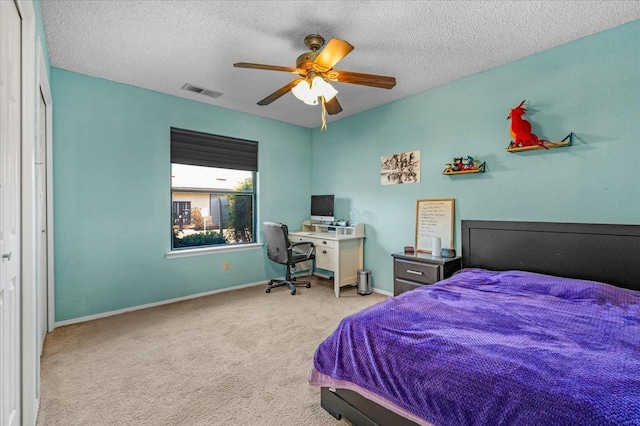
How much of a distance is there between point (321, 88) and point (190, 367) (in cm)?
226

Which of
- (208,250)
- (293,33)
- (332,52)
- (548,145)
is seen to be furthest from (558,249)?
(208,250)

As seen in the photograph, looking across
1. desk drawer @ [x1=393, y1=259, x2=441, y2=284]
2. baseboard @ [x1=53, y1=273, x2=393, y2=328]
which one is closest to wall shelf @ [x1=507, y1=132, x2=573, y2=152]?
desk drawer @ [x1=393, y1=259, x2=441, y2=284]

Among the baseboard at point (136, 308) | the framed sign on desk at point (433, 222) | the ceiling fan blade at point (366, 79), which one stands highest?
the ceiling fan blade at point (366, 79)

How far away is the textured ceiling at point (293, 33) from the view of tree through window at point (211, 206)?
126 cm

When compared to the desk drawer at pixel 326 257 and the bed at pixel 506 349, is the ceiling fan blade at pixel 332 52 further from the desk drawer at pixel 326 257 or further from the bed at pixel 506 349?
the desk drawer at pixel 326 257

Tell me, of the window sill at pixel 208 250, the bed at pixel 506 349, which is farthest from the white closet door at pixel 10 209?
the window sill at pixel 208 250

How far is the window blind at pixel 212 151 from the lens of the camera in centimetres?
378

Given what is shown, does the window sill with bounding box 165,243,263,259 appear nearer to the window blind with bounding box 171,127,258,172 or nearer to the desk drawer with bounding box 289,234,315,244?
the desk drawer with bounding box 289,234,315,244

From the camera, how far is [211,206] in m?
4.20

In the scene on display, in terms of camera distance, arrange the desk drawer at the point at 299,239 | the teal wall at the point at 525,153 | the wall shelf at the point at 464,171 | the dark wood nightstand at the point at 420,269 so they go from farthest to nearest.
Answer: the desk drawer at the point at 299,239 → the wall shelf at the point at 464,171 → the dark wood nightstand at the point at 420,269 → the teal wall at the point at 525,153

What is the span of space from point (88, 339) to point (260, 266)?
2.18 metres

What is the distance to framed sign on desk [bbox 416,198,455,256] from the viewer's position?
3.33m

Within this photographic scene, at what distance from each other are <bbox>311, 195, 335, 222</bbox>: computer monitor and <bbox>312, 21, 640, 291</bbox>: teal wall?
0.51 metres

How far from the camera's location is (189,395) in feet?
6.18
